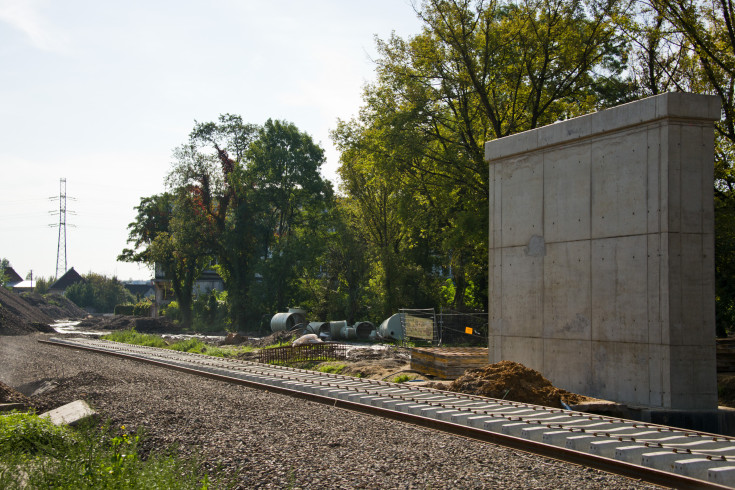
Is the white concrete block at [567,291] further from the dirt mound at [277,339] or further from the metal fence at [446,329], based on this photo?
the dirt mound at [277,339]

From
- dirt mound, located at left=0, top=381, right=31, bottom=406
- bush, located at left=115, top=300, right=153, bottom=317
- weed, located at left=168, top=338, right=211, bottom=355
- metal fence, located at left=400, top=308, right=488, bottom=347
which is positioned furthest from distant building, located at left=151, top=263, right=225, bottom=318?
dirt mound, located at left=0, top=381, right=31, bottom=406

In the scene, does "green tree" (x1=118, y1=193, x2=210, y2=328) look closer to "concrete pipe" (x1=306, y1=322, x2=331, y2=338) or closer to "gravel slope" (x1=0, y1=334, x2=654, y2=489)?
"concrete pipe" (x1=306, y1=322, x2=331, y2=338)

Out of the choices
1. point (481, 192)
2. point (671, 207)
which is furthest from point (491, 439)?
point (481, 192)

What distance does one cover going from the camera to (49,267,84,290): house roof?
119500mm

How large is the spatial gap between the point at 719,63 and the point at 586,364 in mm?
13633

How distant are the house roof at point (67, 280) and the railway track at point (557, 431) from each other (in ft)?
389

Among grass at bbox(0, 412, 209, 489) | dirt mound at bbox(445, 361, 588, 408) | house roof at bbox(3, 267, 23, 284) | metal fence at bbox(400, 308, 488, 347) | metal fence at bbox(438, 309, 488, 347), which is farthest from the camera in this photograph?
house roof at bbox(3, 267, 23, 284)

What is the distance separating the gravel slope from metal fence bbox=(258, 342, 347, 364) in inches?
345

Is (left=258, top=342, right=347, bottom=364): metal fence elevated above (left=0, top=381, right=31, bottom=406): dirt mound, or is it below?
below

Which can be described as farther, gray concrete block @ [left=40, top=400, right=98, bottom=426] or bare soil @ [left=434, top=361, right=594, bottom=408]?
bare soil @ [left=434, top=361, right=594, bottom=408]

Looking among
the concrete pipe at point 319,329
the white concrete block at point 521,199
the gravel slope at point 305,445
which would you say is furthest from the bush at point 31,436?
the concrete pipe at point 319,329

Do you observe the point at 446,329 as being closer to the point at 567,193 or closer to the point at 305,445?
the point at 567,193

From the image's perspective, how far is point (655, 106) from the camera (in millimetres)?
11195

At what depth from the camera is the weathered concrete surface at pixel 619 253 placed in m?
10.9
